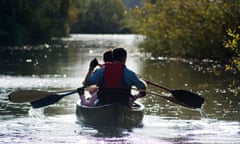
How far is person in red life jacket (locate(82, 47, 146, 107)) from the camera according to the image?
13469 millimetres

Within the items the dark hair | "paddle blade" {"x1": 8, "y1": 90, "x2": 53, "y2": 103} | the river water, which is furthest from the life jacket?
"paddle blade" {"x1": 8, "y1": 90, "x2": 53, "y2": 103}

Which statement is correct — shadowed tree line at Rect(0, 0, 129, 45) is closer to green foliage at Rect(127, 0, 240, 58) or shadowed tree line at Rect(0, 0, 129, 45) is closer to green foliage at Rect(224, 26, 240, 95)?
green foliage at Rect(127, 0, 240, 58)

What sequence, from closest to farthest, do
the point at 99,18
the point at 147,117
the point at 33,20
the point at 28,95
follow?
the point at 28,95 → the point at 147,117 → the point at 33,20 → the point at 99,18

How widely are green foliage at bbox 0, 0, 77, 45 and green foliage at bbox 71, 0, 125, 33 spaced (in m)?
44.9

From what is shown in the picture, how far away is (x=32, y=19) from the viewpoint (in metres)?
54.3

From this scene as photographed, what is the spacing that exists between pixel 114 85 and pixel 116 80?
102 mm

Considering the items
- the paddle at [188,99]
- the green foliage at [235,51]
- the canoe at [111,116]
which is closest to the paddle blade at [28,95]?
the canoe at [111,116]

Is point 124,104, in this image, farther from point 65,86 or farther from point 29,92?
point 65,86

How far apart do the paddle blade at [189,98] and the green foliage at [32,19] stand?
117 feet

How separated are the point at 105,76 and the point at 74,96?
20.2ft

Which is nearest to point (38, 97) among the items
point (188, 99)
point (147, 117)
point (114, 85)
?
point (114, 85)

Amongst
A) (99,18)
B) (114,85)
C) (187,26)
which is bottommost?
(99,18)

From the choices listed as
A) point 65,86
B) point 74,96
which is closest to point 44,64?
point 65,86

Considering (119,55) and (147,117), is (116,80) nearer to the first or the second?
(119,55)
